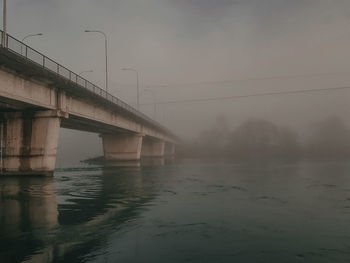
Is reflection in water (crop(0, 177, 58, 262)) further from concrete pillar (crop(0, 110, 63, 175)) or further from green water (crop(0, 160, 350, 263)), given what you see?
concrete pillar (crop(0, 110, 63, 175))

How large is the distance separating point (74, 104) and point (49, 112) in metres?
5.68

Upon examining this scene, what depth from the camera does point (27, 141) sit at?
31.5m

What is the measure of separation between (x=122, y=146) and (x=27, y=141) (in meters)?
44.1

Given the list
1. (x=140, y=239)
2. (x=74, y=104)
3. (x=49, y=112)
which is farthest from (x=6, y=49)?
(x=140, y=239)

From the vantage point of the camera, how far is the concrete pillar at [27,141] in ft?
103

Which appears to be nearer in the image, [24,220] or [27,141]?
[24,220]

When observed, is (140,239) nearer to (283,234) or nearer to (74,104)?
(283,234)

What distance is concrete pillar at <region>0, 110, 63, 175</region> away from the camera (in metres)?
Result: 31.3

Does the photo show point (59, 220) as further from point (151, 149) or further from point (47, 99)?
point (151, 149)

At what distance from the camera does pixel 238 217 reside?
1367 centimetres

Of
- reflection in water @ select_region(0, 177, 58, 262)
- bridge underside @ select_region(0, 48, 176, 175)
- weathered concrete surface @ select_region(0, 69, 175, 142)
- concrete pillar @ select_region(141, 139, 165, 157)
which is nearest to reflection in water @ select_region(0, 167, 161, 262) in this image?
reflection in water @ select_region(0, 177, 58, 262)

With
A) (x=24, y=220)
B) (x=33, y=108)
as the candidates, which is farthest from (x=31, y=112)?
(x=24, y=220)

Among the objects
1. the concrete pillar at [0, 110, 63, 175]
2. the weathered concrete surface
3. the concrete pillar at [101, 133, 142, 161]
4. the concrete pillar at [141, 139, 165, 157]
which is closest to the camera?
the weathered concrete surface

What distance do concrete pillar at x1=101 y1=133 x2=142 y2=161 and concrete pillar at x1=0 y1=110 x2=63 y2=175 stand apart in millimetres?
43122
